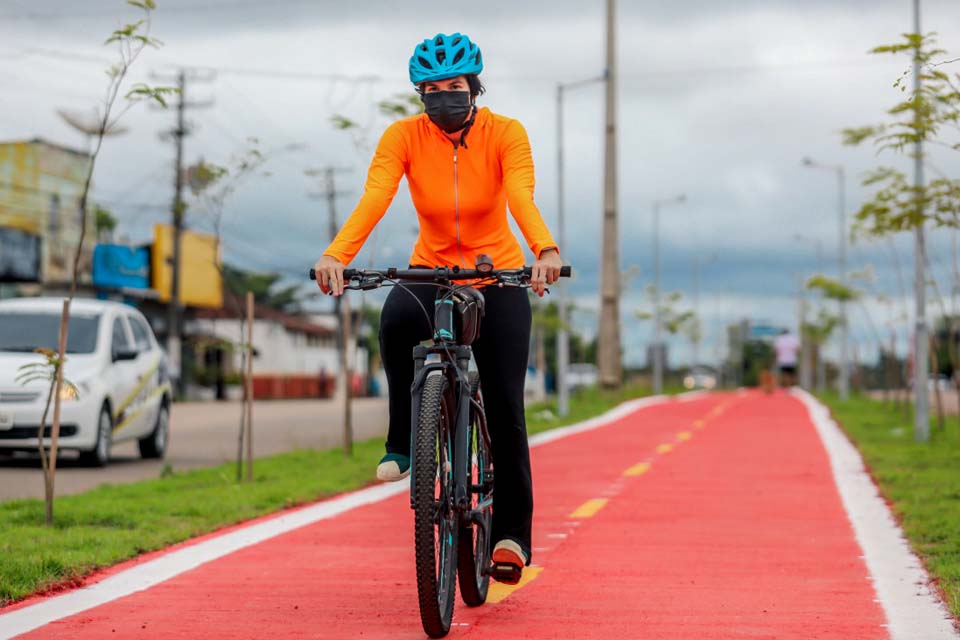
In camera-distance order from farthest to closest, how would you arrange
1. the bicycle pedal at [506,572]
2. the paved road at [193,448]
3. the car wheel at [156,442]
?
the car wheel at [156,442]
the paved road at [193,448]
the bicycle pedal at [506,572]

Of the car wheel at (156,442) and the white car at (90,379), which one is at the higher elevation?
the white car at (90,379)

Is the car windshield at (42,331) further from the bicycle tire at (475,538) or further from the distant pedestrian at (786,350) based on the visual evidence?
the distant pedestrian at (786,350)

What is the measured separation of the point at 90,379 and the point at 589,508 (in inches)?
288

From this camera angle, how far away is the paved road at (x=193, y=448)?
1516cm

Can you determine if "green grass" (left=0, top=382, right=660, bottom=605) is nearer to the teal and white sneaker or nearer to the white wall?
the teal and white sneaker

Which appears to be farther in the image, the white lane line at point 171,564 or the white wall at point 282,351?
the white wall at point 282,351

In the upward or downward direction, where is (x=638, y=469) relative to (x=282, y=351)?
downward

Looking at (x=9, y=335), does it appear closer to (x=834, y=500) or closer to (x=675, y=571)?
(x=834, y=500)

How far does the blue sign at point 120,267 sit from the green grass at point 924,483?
3571 cm

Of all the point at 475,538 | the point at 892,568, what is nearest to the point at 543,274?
the point at 475,538

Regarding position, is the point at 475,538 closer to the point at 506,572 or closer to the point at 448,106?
the point at 506,572

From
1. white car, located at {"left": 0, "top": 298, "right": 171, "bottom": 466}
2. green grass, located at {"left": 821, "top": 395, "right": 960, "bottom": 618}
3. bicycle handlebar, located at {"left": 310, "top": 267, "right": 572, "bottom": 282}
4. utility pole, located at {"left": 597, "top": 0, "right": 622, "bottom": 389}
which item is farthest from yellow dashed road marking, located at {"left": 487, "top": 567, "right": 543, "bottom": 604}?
utility pole, located at {"left": 597, "top": 0, "right": 622, "bottom": 389}

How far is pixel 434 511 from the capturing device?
5629 mm

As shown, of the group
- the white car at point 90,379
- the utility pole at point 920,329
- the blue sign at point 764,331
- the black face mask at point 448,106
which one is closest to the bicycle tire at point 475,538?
the black face mask at point 448,106
